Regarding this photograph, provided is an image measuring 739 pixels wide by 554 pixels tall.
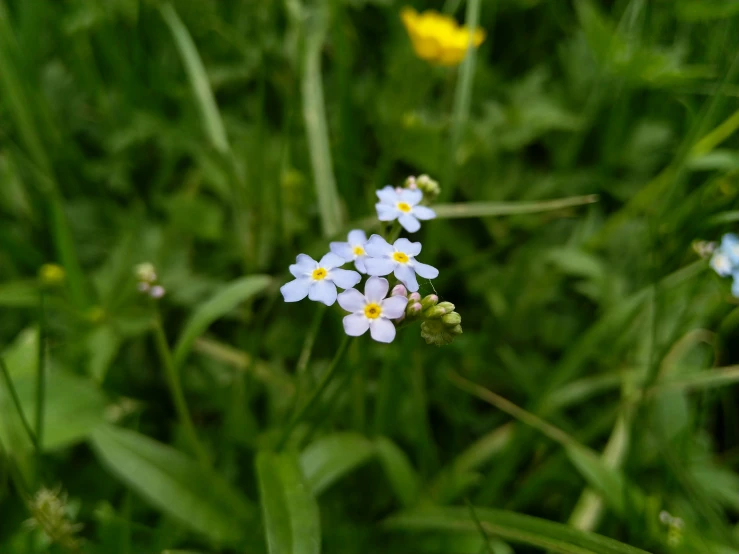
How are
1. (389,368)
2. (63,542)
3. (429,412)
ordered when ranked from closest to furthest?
(63,542) < (389,368) < (429,412)

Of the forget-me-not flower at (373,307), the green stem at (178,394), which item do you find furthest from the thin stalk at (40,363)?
the forget-me-not flower at (373,307)

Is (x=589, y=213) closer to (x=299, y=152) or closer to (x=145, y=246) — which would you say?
(x=299, y=152)

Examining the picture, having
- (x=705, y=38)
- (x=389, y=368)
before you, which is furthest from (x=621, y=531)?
(x=705, y=38)

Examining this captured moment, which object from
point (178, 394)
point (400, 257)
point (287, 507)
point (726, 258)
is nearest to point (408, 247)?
point (400, 257)

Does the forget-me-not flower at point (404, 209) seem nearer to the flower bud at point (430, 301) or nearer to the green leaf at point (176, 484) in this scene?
the flower bud at point (430, 301)

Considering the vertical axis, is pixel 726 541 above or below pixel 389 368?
below

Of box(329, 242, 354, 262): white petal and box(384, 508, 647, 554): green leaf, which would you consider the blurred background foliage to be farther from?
box(329, 242, 354, 262): white petal

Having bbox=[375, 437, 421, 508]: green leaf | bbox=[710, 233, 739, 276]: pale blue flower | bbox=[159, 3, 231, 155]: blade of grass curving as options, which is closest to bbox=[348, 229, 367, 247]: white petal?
bbox=[375, 437, 421, 508]: green leaf
